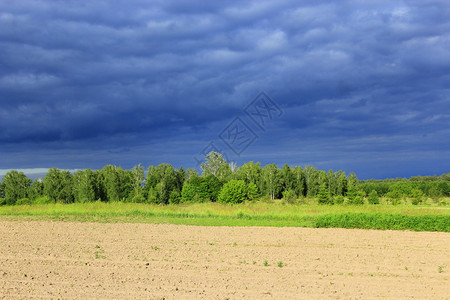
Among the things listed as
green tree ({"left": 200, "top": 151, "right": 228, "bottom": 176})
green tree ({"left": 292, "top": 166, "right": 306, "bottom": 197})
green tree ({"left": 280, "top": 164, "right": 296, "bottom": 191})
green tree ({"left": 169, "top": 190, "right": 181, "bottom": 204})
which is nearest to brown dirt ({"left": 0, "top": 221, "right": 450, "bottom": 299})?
green tree ({"left": 169, "top": 190, "right": 181, "bottom": 204})

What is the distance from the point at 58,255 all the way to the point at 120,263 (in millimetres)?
2771

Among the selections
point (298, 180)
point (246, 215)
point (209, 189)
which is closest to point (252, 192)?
point (209, 189)

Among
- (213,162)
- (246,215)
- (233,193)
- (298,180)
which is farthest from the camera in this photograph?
(213,162)

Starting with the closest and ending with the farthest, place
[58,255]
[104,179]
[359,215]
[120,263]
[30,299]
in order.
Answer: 1. [30,299]
2. [120,263]
3. [58,255]
4. [359,215]
5. [104,179]

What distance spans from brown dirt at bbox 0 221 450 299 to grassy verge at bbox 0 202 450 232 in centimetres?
217

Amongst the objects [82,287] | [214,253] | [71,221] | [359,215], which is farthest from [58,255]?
[359,215]

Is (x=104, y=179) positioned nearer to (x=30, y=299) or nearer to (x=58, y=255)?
(x=58, y=255)

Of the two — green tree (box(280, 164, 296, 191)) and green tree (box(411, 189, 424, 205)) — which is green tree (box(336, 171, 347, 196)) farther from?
green tree (box(411, 189, 424, 205))

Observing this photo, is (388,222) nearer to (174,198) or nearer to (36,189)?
(174,198)

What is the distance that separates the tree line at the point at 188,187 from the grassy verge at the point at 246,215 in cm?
1648

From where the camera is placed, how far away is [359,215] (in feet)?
71.4

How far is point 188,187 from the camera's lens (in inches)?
2044

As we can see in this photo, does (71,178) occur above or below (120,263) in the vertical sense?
above

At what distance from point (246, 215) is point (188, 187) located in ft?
85.4
